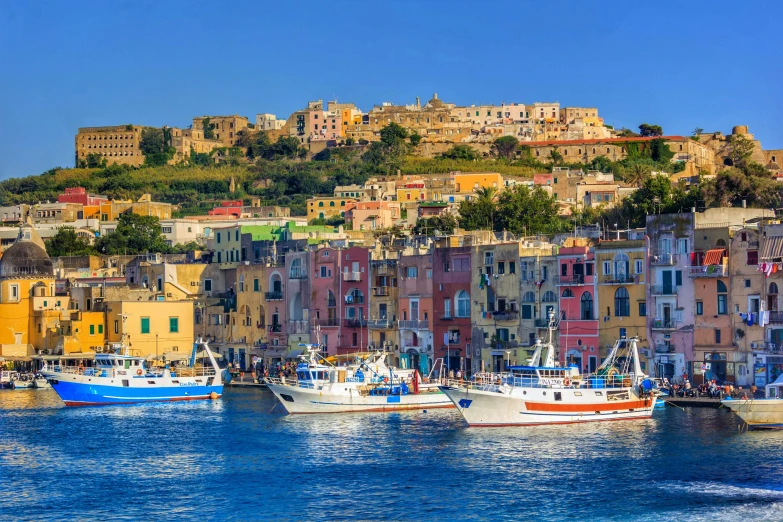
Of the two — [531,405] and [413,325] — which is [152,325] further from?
[531,405]

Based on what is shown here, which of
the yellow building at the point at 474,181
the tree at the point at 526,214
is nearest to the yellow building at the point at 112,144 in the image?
the yellow building at the point at 474,181

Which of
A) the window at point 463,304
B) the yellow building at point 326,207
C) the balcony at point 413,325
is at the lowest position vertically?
the balcony at point 413,325

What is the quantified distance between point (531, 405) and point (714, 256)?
13.4 meters

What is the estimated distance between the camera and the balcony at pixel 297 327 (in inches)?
3159

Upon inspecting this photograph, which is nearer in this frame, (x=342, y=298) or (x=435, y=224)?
(x=342, y=298)

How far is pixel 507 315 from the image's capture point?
69188 mm

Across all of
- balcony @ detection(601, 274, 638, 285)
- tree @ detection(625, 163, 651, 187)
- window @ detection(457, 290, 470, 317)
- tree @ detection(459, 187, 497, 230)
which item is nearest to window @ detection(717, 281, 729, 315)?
balcony @ detection(601, 274, 638, 285)

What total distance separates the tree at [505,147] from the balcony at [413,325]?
84.7 metres

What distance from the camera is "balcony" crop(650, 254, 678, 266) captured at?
6312 centimetres

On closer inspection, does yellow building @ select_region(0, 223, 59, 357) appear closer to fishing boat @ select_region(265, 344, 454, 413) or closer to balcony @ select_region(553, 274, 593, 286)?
fishing boat @ select_region(265, 344, 454, 413)

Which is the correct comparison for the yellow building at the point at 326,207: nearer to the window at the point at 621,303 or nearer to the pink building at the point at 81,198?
the pink building at the point at 81,198

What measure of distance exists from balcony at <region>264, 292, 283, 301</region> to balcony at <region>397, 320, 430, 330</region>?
33.8 ft

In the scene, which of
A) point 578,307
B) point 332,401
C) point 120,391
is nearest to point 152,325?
point 120,391

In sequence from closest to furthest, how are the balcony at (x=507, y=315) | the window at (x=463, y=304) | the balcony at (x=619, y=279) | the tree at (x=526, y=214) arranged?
the balcony at (x=619, y=279)
the balcony at (x=507, y=315)
the window at (x=463, y=304)
the tree at (x=526, y=214)
